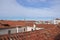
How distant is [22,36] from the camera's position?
28.0 ft

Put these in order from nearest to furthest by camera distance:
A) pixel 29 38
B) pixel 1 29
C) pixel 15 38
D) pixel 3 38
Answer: pixel 3 38 < pixel 15 38 < pixel 29 38 < pixel 1 29

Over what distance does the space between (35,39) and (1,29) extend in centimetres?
1694

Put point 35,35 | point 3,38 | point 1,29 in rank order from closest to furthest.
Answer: point 3,38 < point 35,35 < point 1,29

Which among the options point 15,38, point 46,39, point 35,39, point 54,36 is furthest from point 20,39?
point 54,36

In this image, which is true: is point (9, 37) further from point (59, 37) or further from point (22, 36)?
point (59, 37)

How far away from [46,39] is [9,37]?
287 cm

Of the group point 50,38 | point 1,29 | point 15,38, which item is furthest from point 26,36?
point 1,29

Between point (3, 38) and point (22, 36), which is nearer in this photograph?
point (3, 38)

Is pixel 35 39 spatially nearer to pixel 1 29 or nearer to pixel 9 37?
pixel 9 37

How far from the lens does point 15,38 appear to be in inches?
313

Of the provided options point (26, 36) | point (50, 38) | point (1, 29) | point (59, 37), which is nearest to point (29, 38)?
point (26, 36)

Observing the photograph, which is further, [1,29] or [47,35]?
[1,29]

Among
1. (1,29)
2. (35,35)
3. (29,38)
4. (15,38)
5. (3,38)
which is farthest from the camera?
(1,29)

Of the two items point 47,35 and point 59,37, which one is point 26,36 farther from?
point 59,37
